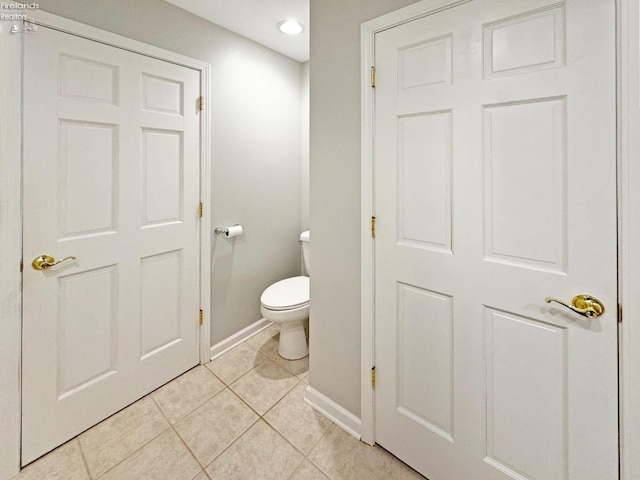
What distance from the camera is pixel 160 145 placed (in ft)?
5.87

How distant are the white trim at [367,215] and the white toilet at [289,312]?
71 cm

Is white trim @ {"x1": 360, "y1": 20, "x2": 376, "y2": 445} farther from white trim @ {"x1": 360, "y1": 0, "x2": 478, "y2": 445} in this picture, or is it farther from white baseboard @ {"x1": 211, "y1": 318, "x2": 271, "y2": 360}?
white baseboard @ {"x1": 211, "y1": 318, "x2": 271, "y2": 360}

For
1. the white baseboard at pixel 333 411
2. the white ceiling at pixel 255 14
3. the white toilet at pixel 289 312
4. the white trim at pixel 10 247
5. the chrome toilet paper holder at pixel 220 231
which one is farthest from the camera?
the chrome toilet paper holder at pixel 220 231

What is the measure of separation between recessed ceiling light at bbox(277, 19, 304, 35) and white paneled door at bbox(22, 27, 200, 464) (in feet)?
2.32

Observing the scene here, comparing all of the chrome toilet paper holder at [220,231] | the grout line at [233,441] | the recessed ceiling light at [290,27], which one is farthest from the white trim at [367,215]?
the chrome toilet paper holder at [220,231]

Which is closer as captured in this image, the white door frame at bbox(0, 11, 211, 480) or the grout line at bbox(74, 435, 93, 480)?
the white door frame at bbox(0, 11, 211, 480)

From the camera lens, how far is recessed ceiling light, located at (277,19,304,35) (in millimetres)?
2039

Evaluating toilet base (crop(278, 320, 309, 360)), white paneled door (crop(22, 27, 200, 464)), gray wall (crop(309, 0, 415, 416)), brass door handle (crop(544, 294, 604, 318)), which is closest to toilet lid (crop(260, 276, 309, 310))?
toilet base (crop(278, 320, 309, 360))

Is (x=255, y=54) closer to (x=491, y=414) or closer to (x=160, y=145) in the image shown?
(x=160, y=145)

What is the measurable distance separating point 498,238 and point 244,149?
1882 mm

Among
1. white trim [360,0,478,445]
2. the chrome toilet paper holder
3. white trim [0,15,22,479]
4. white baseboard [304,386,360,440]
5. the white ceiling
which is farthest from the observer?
the chrome toilet paper holder

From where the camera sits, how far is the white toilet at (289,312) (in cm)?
203

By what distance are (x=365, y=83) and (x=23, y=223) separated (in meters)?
1.65

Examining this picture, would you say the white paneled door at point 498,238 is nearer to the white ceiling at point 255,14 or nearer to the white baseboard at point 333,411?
the white baseboard at point 333,411
